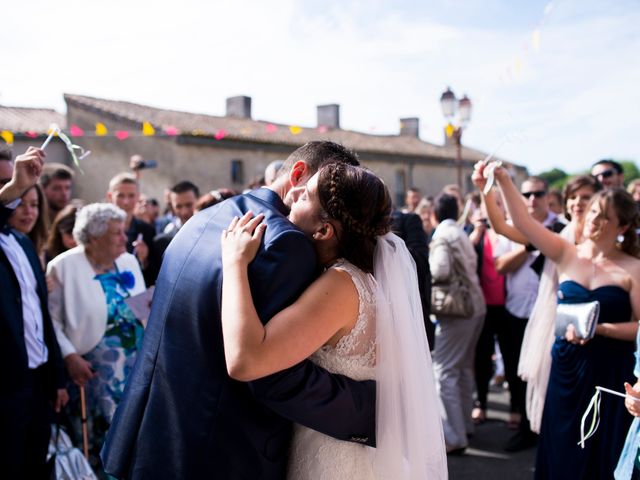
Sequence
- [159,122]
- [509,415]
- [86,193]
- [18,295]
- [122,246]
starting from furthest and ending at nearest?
[159,122]
[86,193]
[509,415]
[122,246]
[18,295]

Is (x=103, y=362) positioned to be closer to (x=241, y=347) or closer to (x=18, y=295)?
(x=18, y=295)

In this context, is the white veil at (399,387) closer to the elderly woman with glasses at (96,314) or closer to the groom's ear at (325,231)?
the groom's ear at (325,231)

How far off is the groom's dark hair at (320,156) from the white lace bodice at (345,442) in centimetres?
41

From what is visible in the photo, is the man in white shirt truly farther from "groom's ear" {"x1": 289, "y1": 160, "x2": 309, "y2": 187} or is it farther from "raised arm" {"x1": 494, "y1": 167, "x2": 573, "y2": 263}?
"groom's ear" {"x1": 289, "y1": 160, "x2": 309, "y2": 187}

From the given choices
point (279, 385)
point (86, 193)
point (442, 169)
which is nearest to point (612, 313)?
point (279, 385)

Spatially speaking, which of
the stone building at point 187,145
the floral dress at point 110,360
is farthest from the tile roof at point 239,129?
the floral dress at point 110,360

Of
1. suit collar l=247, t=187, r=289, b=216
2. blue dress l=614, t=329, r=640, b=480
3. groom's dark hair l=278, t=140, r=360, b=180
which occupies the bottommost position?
blue dress l=614, t=329, r=640, b=480

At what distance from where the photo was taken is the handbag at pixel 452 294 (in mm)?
5738

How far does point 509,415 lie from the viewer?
690 cm

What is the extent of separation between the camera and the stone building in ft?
75.1

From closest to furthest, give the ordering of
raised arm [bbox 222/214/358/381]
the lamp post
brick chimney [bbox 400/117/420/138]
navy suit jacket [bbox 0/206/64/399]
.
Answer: raised arm [bbox 222/214/358/381], navy suit jacket [bbox 0/206/64/399], the lamp post, brick chimney [bbox 400/117/420/138]

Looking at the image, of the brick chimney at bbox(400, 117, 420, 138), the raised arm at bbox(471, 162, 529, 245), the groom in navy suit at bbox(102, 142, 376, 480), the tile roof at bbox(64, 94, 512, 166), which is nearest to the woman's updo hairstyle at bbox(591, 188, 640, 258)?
the raised arm at bbox(471, 162, 529, 245)

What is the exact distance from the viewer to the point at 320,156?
8.22 feet

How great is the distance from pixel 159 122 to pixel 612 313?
23208mm
